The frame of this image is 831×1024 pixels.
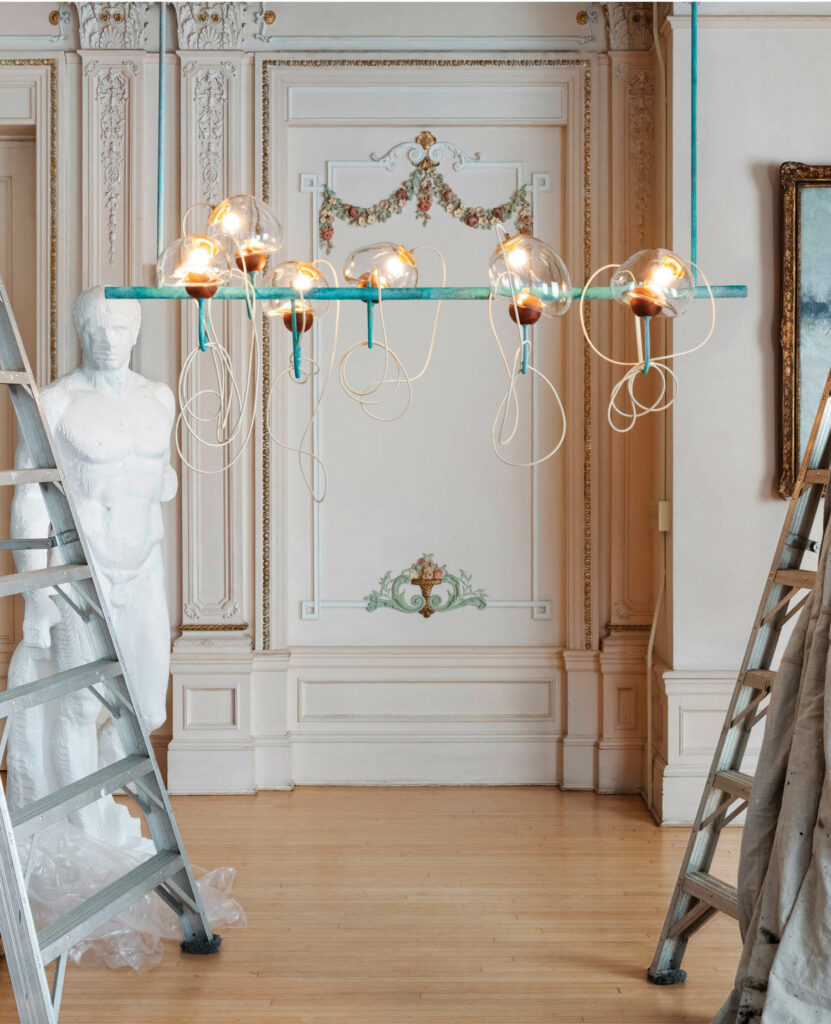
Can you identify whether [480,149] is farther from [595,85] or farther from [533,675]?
[533,675]

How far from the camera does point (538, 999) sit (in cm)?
245

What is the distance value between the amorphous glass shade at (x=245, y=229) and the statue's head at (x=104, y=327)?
99 centimetres

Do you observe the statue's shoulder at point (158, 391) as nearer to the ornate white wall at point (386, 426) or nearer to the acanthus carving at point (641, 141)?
the ornate white wall at point (386, 426)

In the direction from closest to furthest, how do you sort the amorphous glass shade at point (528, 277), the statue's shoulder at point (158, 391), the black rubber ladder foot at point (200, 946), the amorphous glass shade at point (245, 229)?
the amorphous glass shade at point (528, 277), the amorphous glass shade at point (245, 229), the black rubber ladder foot at point (200, 946), the statue's shoulder at point (158, 391)

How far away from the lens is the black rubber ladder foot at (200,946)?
2.68 meters

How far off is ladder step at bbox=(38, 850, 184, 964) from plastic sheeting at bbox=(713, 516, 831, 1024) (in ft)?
4.38

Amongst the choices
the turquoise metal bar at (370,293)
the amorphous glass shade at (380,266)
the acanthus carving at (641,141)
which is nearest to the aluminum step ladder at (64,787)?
the turquoise metal bar at (370,293)

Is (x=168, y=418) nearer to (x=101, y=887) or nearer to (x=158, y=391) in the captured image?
(x=158, y=391)

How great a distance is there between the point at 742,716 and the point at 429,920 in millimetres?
1113

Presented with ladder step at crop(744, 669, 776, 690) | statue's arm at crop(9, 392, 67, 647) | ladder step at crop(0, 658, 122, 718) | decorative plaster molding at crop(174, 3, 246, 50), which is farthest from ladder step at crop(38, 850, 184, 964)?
decorative plaster molding at crop(174, 3, 246, 50)

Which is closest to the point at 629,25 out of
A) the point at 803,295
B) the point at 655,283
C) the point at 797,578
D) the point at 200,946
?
the point at 803,295

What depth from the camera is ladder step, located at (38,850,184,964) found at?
6.66 ft

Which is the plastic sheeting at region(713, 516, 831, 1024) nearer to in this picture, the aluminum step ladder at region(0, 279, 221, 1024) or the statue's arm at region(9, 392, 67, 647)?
the aluminum step ladder at region(0, 279, 221, 1024)

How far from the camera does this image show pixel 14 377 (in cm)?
227
